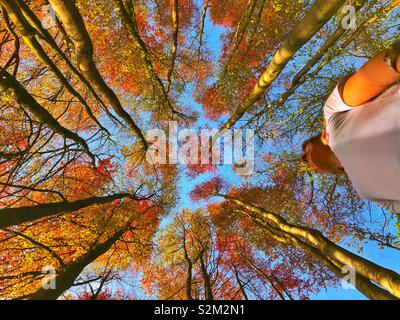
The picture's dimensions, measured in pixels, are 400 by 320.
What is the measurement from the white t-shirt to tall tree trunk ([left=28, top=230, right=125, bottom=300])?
212 inches

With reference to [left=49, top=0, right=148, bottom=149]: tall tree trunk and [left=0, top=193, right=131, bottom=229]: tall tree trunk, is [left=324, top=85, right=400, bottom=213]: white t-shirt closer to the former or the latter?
[left=49, top=0, right=148, bottom=149]: tall tree trunk

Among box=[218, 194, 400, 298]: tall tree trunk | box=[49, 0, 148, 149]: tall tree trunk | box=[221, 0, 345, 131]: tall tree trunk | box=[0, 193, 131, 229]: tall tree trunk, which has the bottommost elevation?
box=[218, 194, 400, 298]: tall tree trunk

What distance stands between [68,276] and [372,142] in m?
6.60

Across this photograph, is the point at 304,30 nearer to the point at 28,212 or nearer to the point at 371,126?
the point at 371,126

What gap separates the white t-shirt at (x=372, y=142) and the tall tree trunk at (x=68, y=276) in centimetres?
539

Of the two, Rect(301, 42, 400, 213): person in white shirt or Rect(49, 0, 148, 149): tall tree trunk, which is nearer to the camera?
Rect(301, 42, 400, 213): person in white shirt

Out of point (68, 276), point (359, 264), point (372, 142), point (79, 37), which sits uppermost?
point (79, 37)

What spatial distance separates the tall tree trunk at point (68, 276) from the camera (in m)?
5.31

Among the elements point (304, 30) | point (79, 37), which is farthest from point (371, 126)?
point (79, 37)

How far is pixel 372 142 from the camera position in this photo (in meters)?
1.44

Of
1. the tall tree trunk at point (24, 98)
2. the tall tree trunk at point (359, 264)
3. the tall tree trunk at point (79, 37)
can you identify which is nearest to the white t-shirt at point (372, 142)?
the tall tree trunk at point (359, 264)

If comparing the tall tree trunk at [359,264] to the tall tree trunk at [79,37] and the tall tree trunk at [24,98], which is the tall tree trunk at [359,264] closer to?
the tall tree trunk at [79,37]

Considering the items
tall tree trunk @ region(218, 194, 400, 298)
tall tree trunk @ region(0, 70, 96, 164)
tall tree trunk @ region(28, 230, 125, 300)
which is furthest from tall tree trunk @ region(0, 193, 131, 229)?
tall tree trunk @ region(218, 194, 400, 298)

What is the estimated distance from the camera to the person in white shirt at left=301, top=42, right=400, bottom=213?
1329mm
